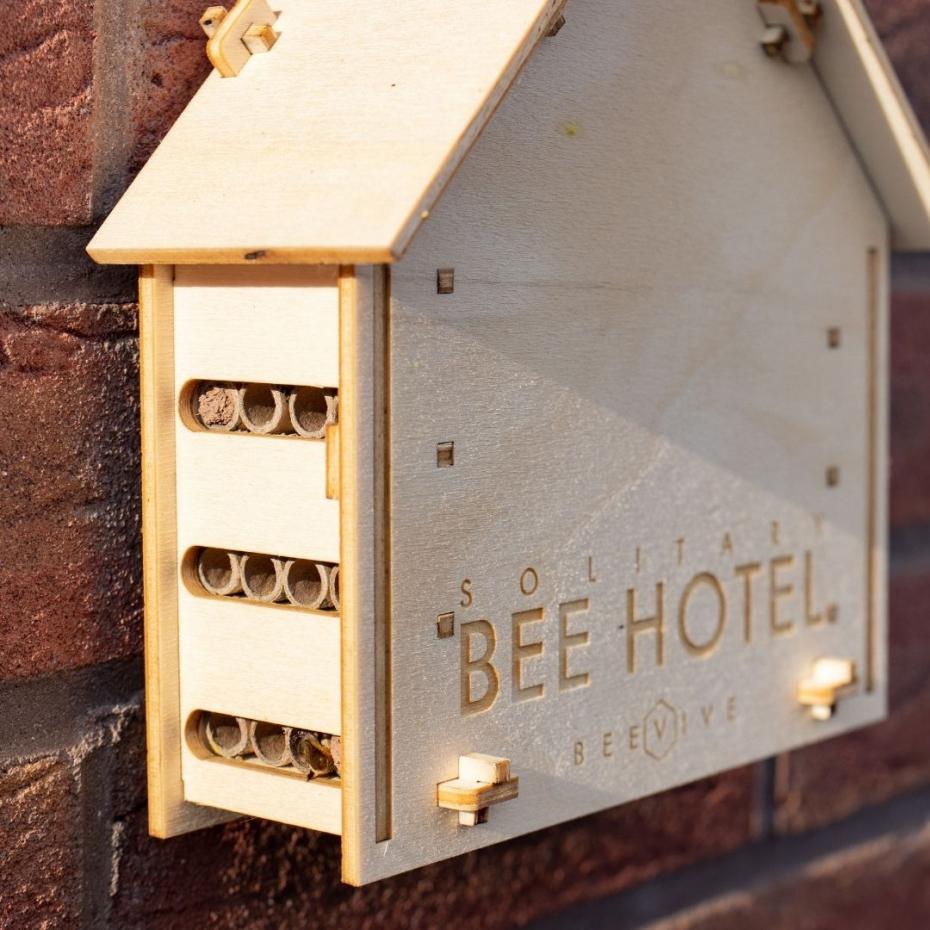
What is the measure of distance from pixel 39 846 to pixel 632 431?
0.79ft

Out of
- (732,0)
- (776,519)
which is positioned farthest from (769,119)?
(776,519)

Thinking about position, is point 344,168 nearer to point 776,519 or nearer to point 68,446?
point 68,446

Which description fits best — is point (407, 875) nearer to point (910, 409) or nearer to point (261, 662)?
point (261, 662)

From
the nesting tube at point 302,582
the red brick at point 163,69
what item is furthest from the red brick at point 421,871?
the red brick at point 163,69

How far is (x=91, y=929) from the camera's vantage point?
0.54 m

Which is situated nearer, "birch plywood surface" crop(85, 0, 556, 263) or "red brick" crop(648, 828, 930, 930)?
"birch plywood surface" crop(85, 0, 556, 263)

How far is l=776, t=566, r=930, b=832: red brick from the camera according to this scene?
33.2 inches

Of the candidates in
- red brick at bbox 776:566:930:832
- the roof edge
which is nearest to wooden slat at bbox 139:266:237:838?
the roof edge

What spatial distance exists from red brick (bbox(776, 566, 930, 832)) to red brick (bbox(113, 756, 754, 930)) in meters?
0.04

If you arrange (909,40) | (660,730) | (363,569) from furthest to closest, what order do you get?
(909,40), (660,730), (363,569)

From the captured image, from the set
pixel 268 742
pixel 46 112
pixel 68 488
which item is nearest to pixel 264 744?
pixel 268 742

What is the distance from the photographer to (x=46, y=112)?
1.69ft

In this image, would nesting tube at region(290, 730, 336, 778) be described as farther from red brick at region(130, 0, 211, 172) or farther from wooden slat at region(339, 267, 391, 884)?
red brick at region(130, 0, 211, 172)

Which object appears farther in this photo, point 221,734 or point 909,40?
point 909,40
